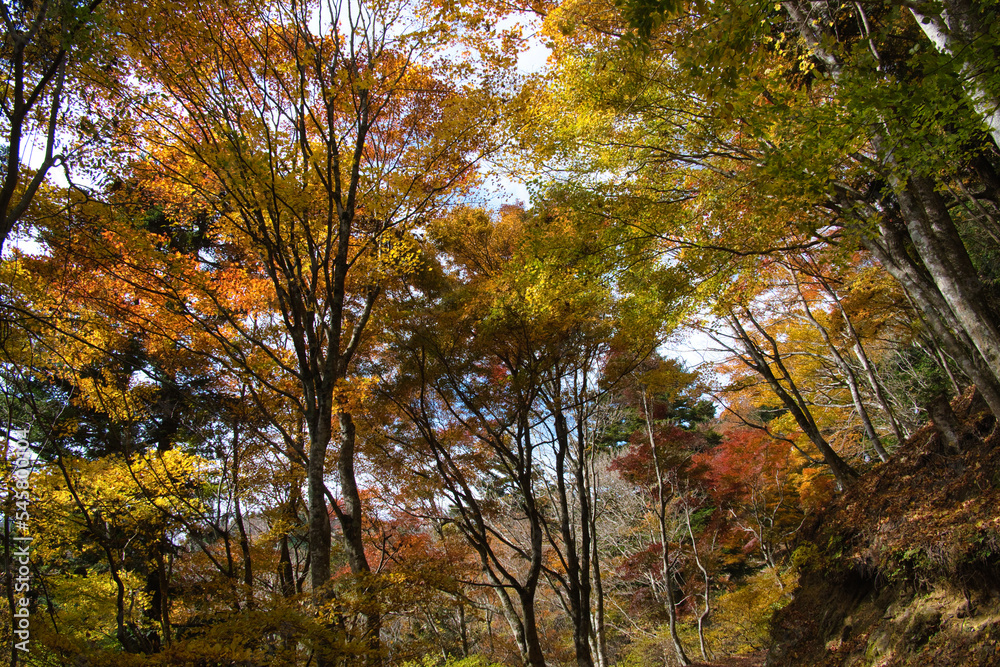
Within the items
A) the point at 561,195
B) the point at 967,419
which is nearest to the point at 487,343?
the point at 561,195

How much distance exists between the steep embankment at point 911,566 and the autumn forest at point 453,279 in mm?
39

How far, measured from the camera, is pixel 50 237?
14.2 feet

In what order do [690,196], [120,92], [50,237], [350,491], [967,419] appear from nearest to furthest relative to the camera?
[120,92]
[50,237]
[690,196]
[967,419]
[350,491]

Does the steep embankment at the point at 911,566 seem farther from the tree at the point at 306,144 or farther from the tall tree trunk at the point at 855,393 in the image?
the tree at the point at 306,144

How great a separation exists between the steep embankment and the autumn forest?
4 centimetres

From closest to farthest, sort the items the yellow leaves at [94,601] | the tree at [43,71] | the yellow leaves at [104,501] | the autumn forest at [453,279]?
the tree at [43,71] < the autumn forest at [453,279] < the yellow leaves at [104,501] < the yellow leaves at [94,601]

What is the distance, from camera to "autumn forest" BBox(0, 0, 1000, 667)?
3268mm

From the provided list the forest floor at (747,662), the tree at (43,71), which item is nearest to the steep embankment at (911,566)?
the forest floor at (747,662)

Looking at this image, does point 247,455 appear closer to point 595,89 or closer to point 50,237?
point 50,237

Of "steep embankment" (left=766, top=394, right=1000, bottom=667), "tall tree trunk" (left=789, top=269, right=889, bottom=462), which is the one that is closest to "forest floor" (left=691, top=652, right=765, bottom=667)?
"steep embankment" (left=766, top=394, right=1000, bottom=667)

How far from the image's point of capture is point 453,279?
7.94 m

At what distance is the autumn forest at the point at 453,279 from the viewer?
327 cm

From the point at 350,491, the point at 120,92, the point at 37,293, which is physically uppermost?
the point at 120,92

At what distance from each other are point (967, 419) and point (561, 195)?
217 inches
